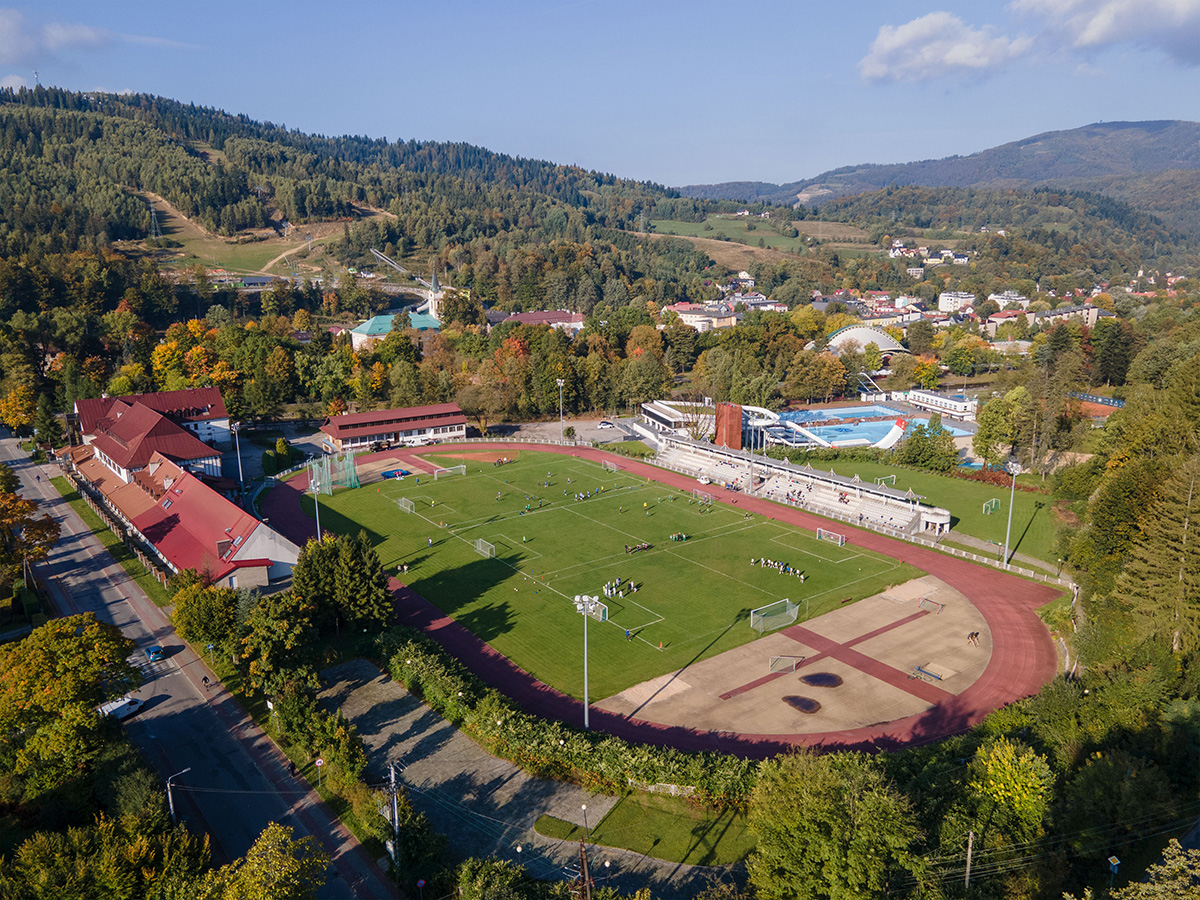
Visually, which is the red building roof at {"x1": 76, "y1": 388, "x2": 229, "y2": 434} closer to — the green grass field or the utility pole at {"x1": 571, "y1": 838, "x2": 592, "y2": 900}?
the green grass field

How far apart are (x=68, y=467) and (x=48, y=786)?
48.1m

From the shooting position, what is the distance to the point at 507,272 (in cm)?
15212

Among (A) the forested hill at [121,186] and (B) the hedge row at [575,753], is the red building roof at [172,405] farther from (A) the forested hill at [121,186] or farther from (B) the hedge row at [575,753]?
(A) the forested hill at [121,186]

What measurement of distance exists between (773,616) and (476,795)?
A: 59.3 ft

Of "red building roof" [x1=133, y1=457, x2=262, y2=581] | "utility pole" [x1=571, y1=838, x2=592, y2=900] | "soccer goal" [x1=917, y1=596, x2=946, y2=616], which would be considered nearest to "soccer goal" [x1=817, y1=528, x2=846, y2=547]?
"soccer goal" [x1=917, y1=596, x2=946, y2=616]

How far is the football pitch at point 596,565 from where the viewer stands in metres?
35.2

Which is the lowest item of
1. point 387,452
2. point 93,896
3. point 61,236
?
point 387,452

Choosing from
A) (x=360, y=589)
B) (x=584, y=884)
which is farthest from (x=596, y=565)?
(x=584, y=884)

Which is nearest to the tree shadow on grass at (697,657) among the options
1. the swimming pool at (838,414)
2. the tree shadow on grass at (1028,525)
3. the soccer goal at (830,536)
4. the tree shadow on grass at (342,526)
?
the soccer goal at (830,536)

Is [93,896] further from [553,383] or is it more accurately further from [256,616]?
[553,383]

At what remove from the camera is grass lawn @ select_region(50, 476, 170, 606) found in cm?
3944

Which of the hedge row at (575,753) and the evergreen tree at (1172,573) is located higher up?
the evergreen tree at (1172,573)

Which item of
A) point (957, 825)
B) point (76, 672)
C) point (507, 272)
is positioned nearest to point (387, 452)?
point (76, 672)

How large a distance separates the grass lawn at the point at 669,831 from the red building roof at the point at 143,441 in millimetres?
44537
